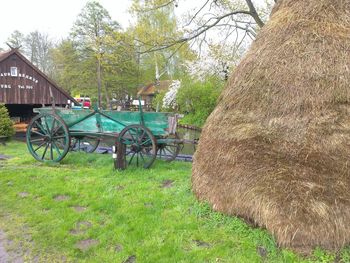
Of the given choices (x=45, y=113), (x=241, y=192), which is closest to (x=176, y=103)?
(x=45, y=113)

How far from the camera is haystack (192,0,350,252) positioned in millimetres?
3051

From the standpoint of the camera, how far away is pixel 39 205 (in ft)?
14.7

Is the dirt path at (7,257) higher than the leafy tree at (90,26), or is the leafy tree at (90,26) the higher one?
the leafy tree at (90,26)

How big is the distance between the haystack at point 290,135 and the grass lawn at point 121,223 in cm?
25

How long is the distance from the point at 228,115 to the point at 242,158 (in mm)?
728

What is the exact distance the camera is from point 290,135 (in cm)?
342

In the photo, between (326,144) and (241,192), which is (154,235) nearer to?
(241,192)

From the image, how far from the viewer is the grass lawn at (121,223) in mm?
3146

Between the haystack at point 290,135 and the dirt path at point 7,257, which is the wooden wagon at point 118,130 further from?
the dirt path at point 7,257

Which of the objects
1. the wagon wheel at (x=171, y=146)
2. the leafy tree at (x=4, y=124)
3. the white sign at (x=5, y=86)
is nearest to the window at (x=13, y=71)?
the white sign at (x=5, y=86)

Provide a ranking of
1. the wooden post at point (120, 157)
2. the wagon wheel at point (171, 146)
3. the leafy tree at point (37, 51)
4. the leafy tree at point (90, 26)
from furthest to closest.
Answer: the leafy tree at point (37, 51)
the leafy tree at point (90, 26)
the wagon wheel at point (171, 146)
the wooden post at point (120, 157)

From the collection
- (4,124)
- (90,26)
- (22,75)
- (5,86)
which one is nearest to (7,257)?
(4,124)

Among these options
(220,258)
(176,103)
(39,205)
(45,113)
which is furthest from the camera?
(176,103)

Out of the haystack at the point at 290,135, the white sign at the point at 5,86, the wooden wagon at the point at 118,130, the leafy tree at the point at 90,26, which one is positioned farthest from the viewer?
the leafy tree at the point at 90,26
